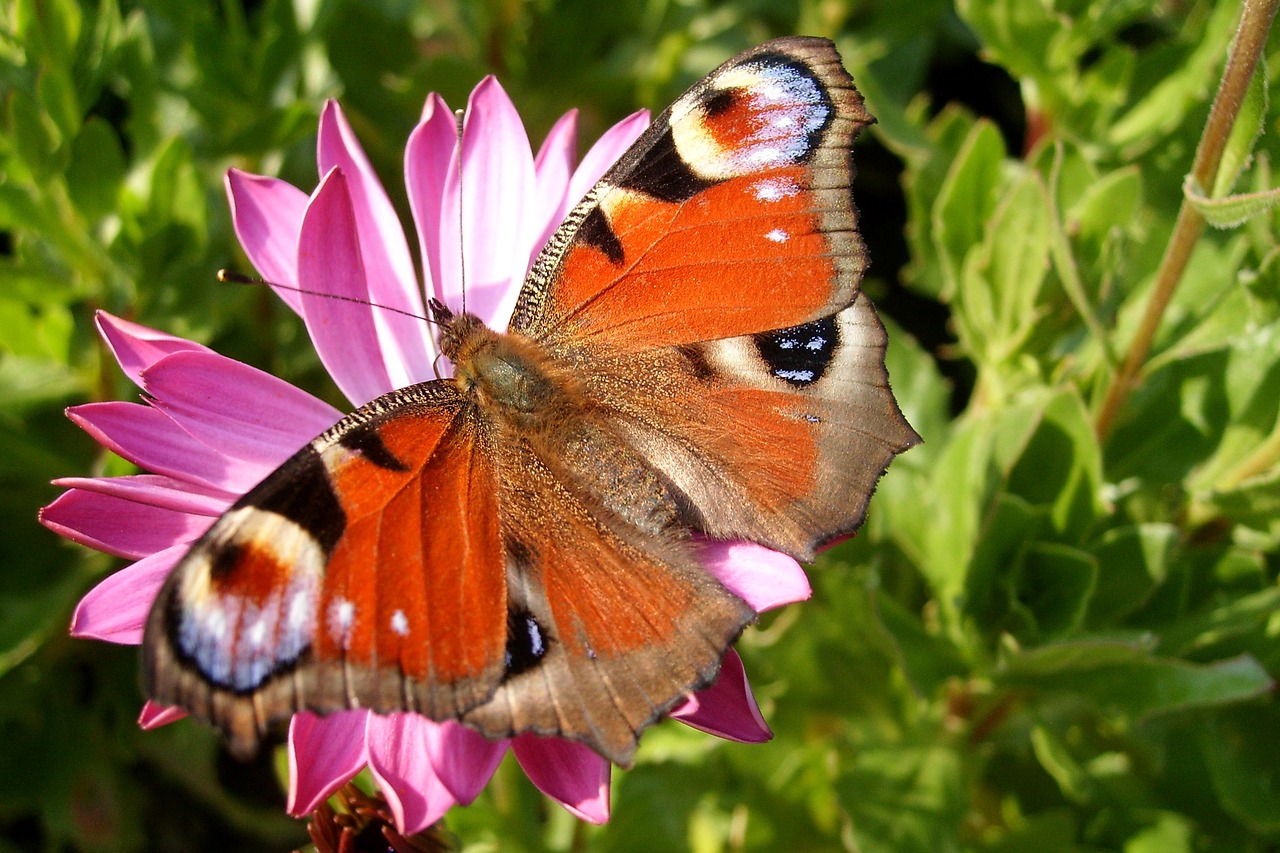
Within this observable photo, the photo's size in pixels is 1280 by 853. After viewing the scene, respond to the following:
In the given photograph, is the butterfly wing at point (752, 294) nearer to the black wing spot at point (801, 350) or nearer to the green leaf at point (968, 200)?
the black wing spot at point (801, 350)

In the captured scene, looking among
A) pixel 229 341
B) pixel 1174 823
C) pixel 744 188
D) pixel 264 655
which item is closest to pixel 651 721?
pixel 264 655

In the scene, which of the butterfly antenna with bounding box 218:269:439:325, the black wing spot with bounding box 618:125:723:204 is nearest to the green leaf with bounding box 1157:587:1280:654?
the black wing spot with bounding box 618:125:723:204

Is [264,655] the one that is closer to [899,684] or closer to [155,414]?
[155,414]

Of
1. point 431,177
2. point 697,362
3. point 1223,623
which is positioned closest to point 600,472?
point 697,362

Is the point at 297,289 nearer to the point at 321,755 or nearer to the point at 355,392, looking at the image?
the point at 355,392

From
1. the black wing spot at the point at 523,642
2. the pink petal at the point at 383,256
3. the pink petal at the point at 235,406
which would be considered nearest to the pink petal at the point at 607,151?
the pink petal at the point at 383,256

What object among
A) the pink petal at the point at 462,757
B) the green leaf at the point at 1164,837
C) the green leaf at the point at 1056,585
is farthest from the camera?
the green leaf at the point at 1164,837

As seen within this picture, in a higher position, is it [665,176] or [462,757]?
[665,176]
